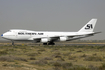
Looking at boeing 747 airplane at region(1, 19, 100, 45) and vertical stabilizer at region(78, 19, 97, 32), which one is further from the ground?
vertical stabilizer at region(78, 19, 97, 32)

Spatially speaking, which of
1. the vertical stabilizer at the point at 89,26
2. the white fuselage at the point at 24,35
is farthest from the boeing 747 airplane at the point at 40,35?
the vertical stabilizer at the point at 89,26

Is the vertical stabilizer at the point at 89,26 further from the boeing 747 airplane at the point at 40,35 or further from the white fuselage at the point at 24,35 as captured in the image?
the white fuselage at the point at 24,35

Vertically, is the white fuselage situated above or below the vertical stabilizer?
below

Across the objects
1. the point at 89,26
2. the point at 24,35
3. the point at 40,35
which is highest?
the point at 89,26

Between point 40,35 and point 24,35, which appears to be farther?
point 40,35

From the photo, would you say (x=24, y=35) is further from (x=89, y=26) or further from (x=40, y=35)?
(x=89, y=26)

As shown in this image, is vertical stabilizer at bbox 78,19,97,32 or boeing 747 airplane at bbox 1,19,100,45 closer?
boeing 747 airplane at bbox 1,19,100,45

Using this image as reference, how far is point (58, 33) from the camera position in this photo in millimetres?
49000

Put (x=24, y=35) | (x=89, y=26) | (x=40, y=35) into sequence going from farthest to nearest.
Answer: (x=89, y=26)
(x=40, y=35)
(x=24, y=35)

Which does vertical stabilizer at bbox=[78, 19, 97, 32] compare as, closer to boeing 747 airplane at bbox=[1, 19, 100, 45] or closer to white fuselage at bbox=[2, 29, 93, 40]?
boeing 747 airplane at bbox=[1, 19, 100, 45]

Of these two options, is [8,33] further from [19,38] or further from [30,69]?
[30,69]

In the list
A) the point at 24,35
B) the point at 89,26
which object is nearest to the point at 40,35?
the point at 24,35

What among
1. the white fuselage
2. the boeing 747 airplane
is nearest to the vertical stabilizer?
the boeing 747 airplane

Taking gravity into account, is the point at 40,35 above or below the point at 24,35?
below
